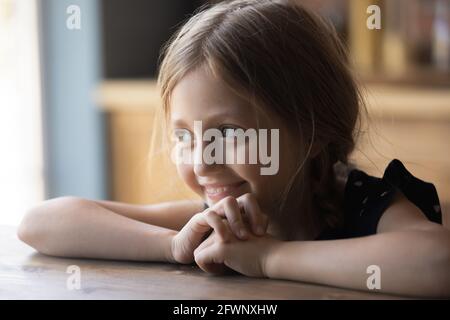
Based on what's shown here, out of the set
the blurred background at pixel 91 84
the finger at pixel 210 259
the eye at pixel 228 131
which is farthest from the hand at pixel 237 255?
the blurred background at pixel 91 84

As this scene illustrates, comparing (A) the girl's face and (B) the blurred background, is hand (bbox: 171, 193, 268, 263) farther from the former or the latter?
(B) the blurred background

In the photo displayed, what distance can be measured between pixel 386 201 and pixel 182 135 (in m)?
0.22

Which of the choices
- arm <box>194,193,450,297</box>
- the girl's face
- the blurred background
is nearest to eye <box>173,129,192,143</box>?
the girl's face

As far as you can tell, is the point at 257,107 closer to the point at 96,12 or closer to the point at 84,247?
the point at 84,247

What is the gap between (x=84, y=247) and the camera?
86 centimetres

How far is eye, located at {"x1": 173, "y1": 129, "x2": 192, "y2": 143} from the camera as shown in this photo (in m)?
0.82

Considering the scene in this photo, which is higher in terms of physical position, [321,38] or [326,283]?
[321,38]

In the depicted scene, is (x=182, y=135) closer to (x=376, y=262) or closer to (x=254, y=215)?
(x=254, y=215)

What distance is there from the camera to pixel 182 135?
0.84 meters

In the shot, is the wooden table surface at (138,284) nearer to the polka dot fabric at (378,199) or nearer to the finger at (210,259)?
the finger at (210,259)

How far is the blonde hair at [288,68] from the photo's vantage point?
82cm

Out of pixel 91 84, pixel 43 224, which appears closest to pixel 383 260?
pixel 43 224
